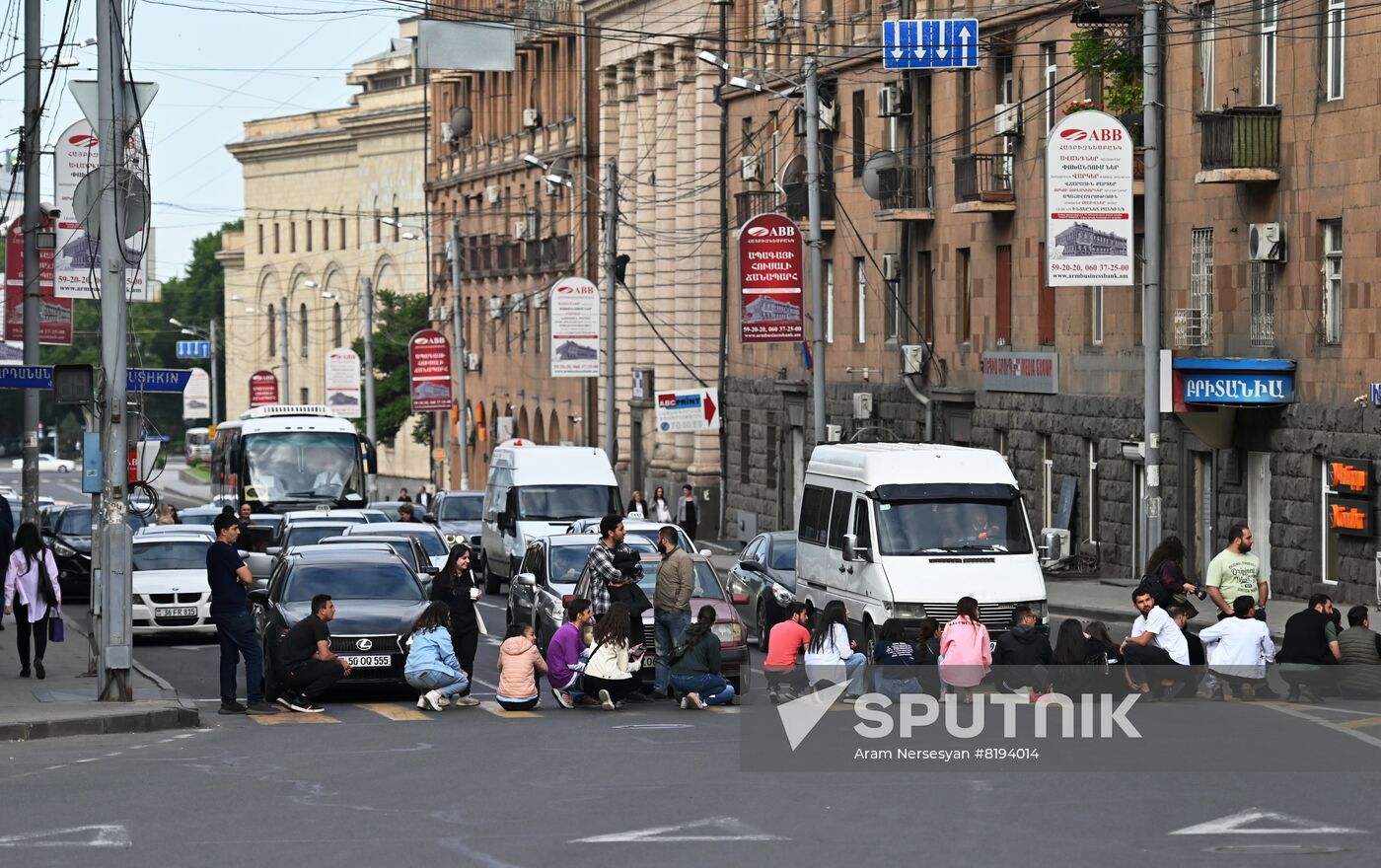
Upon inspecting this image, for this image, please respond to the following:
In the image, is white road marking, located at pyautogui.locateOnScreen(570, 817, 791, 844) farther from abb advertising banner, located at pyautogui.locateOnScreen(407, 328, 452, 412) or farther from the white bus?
abb advertising banner, located at pyautogui.locateOnScreen(407, 328, 452, 412)

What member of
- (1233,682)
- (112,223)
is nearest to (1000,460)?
(1233,682)

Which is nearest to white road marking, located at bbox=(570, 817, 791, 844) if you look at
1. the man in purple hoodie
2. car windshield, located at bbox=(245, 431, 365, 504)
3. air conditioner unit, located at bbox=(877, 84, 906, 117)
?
the man in purple hoodie

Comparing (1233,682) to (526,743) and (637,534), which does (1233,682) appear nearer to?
(526,743)

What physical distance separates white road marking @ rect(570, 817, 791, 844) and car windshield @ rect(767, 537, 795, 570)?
57.0 ft

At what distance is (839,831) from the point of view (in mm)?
13352

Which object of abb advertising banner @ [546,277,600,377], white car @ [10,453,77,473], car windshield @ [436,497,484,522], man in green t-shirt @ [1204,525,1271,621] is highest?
abb advertising banner @ [546,277,600,377]

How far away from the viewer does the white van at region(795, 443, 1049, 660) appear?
2467cm

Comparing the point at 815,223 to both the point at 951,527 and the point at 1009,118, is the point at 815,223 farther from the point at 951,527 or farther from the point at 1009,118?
the point at 951,527

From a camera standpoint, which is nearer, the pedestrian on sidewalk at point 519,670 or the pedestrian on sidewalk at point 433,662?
the pedestrian on sidewalk at point 519,670

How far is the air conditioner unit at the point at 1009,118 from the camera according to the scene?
42.1 meters

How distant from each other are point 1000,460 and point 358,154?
8278 centimetres

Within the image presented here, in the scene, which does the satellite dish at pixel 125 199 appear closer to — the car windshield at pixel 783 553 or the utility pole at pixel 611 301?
the car windshield at pixel 783 553

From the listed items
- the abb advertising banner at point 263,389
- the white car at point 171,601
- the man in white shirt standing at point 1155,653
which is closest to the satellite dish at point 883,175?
the white car at point 171,601

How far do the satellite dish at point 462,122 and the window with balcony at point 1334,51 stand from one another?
2330 inches
